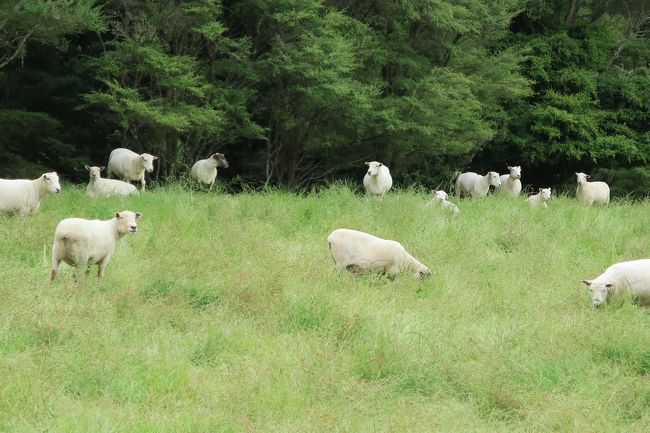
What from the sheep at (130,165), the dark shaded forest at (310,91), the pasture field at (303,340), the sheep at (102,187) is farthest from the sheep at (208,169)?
the pasture field at (303,340)

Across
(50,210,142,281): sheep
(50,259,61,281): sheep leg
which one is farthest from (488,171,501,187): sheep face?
(50,259,61,281): sheep leg

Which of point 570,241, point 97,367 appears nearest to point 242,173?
point 570,241

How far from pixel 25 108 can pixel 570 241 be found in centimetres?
1555

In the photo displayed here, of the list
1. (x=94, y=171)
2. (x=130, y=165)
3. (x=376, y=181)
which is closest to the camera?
(x=94, y=171)

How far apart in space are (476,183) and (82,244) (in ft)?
51.3

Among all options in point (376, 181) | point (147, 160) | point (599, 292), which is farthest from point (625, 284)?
point (147, 160)

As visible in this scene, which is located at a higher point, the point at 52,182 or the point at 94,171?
the point at 52,182

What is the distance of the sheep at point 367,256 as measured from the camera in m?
10.2

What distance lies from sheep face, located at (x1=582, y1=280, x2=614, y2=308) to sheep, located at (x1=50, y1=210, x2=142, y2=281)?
5.41 m

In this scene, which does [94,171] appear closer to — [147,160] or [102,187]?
[102,187]

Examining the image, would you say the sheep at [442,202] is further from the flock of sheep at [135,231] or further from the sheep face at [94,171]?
the sheep face at [94,171]

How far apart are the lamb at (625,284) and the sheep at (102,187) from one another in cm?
921

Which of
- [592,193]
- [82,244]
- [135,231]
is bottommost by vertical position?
[592,193]

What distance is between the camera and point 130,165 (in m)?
19.2
